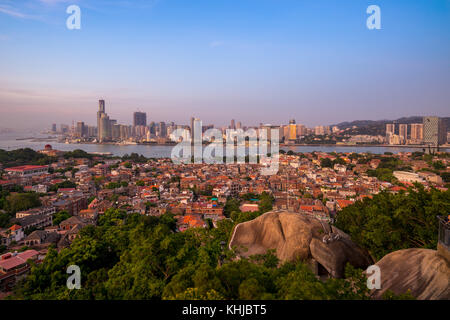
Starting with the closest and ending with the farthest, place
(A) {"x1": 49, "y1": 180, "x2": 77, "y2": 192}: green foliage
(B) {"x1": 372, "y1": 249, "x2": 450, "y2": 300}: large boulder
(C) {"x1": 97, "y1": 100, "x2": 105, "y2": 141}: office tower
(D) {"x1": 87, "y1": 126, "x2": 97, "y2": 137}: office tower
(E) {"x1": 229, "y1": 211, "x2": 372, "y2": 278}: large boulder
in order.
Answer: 1. (B) {"x1": 372, "y1": 249, "x2": 450, "y2": 300}: large boulder
2. (E) {"x1": 229, "y1": 211, "x2": 372, "y2": 278}: large boulder
3. (A) {"x1": 49, "y1": 180, "x2": 77, "y2": 192}: green foliage
4. (C) {"x1": 97, "y1": 100, "x2": 105, "y2": 141}: office tower
5. (D) {"x1": 87, "y1": 126, "x2": 97, "y2": 137}: office tower

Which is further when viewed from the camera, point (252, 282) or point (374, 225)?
point (374, 225)

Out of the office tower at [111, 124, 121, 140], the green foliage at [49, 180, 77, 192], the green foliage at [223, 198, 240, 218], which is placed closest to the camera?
the green foliage at [223, 198, 240, 218]

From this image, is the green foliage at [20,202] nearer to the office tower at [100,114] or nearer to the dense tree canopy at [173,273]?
the dense tree canopy at [173,273]

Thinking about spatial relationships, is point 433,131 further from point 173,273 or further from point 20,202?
point 20,202

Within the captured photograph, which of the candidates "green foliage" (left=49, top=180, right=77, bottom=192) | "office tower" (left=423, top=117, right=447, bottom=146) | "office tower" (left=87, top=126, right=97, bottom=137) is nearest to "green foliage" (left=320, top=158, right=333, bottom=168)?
"green foliage" (left=49, top=180, right=77, bottom=192)

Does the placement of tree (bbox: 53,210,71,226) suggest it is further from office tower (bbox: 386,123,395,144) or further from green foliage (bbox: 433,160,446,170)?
office tower (bbox: 386,123,395,144)
